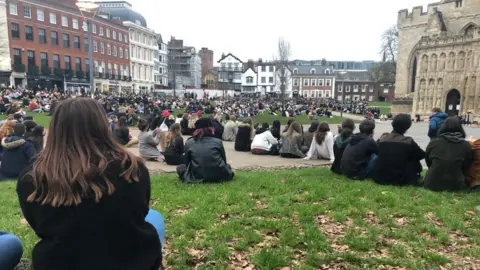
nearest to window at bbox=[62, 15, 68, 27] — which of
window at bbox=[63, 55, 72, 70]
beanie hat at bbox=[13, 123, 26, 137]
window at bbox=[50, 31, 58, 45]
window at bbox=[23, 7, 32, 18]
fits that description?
window at bbox=[50, 31, 58, 45]

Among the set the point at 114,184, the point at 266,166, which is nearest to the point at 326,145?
the point at 266,166

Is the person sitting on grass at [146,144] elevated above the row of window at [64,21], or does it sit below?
below

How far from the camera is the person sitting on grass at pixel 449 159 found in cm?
625

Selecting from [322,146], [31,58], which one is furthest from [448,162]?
[31,58]

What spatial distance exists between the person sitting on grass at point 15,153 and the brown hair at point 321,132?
7042 mm

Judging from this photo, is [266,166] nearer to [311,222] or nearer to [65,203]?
[311,222]

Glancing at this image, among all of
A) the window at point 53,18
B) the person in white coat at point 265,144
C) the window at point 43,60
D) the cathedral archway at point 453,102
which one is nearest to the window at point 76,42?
the window at point 53,18

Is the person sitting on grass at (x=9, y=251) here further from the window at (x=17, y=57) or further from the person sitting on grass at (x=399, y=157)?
the window at (x=17, y=57)

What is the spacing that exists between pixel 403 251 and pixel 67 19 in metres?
59.3

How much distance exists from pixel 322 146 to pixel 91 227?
9.11 metres

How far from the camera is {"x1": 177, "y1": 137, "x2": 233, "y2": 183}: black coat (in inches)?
273

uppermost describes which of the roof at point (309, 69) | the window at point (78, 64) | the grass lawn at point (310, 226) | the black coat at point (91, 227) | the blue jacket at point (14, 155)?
the roof at point (309, 69)

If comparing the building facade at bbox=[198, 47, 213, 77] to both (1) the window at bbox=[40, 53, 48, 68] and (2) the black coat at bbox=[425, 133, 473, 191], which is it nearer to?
(1) the window at bbox=[40, 53, 48, 68]

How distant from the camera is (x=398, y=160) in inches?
266
